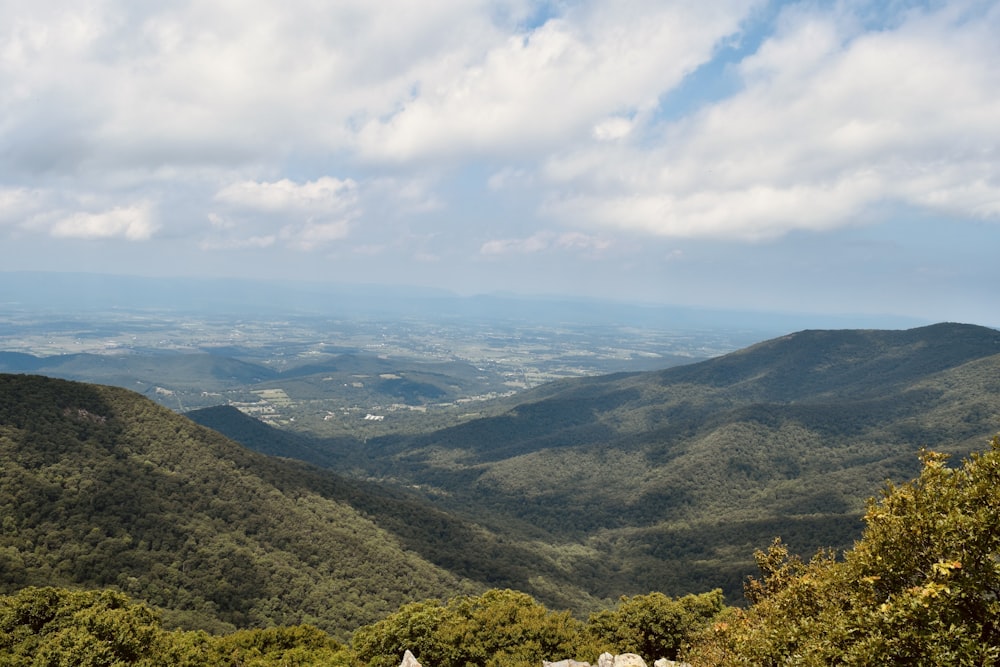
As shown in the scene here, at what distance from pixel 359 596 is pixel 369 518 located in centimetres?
3051

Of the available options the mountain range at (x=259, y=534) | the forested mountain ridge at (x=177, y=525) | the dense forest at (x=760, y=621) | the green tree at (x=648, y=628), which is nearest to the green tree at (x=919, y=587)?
the dense forest at (x=760, y=621)

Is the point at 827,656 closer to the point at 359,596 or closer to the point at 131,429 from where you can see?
the point at 359,596

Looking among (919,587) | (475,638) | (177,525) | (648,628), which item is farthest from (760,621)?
(177,525)

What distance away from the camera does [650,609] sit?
1965 inches

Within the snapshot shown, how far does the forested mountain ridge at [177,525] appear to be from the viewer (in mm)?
72000

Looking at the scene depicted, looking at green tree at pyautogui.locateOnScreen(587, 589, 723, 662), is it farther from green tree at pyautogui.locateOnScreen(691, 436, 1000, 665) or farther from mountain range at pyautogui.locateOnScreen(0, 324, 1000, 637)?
mountain range at pyautogui.locateOnScreen(0, 324, 1000, 637)

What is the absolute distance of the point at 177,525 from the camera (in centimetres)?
8675

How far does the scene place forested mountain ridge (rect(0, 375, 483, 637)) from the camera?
72.0m

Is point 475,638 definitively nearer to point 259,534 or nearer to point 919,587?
point 919,587

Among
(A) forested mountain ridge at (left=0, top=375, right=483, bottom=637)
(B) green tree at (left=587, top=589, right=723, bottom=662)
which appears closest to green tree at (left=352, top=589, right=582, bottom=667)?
(B) green tree at (left=587, top=589, right=723, bottom=662)

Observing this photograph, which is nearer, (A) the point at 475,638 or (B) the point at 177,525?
(A) the point at 475,638

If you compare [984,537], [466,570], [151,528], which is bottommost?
[466,570]

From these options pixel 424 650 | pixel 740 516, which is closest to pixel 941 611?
pixel 424 650

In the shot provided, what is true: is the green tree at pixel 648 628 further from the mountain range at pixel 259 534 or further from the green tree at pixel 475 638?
the mountain range at pixel 259 534
